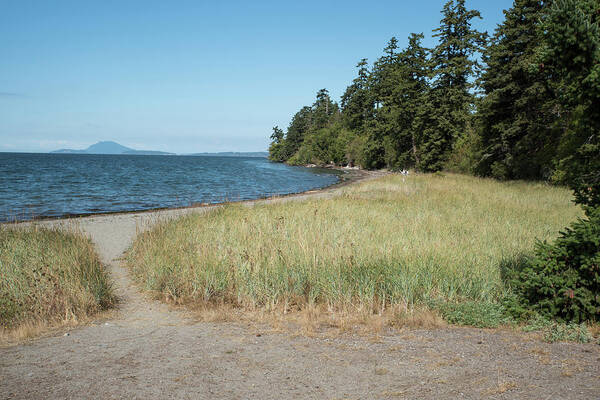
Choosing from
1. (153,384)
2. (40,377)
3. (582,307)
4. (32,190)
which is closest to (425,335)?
(582,307)

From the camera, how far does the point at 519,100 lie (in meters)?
24.0

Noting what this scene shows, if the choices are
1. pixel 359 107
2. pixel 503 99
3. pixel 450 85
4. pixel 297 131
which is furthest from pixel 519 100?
pixel 297 131

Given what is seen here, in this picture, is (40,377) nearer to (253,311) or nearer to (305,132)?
(253,311)

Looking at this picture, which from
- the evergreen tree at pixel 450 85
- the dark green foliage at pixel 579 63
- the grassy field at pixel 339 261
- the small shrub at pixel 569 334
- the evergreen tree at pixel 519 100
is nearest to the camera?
the small shrub at pixel 569 334

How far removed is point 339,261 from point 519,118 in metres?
23.3

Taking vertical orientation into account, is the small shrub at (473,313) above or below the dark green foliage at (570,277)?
below

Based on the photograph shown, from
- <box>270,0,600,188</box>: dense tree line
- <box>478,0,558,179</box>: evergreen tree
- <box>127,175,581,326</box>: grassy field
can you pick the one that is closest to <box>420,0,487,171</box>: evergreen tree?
<box>270,0,600,188</box>: dense tree line

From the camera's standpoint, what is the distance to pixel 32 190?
103 feet

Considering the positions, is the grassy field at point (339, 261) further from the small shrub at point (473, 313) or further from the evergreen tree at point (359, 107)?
the evergreen tree at point (359, 107)

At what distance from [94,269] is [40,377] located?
362 centimetres

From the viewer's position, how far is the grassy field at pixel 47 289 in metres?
5.77

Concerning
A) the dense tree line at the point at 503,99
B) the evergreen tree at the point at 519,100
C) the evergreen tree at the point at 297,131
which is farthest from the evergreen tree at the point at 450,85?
the evergreen tree at the point at 297,131

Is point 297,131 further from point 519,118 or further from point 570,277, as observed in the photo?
point 570,277

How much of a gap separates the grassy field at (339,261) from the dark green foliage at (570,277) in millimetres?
709
